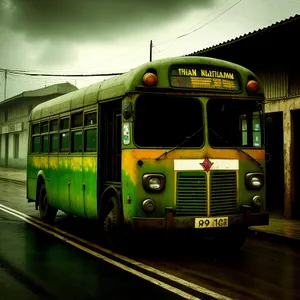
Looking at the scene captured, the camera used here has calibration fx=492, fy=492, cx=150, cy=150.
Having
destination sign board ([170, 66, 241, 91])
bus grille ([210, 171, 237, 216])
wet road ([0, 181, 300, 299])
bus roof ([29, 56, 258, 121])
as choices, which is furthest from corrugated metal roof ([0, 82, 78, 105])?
bus grille ([210, 171, 237, 216])

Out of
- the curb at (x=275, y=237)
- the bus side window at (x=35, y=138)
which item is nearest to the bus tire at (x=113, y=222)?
the curb at (x=275, y=237)

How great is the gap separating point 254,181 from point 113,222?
2414 mm

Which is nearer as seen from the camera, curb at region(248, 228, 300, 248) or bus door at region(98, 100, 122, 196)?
bus door at region(98, 100, 122, 196)

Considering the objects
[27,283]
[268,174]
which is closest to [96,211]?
[27,283]

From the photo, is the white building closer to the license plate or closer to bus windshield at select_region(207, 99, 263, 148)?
bus windshield at select_region(207, 99, 263, 148)

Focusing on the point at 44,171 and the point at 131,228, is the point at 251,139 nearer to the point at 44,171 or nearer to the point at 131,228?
the point at 131,228

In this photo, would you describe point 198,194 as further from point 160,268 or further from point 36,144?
point 36,144

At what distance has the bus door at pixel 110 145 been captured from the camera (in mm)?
8375

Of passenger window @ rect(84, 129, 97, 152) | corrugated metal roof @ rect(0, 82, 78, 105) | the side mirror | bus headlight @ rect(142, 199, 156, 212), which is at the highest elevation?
corrugated metal roof @ rect(0, 82, 78, 105)

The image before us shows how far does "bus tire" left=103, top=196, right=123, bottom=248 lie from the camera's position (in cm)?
798

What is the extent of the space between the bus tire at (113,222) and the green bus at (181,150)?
2 cm

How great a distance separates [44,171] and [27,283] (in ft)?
20.6

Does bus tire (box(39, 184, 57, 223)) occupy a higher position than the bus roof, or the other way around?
the bus roof

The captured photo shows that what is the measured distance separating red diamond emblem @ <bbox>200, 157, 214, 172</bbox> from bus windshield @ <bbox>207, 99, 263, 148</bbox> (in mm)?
280
